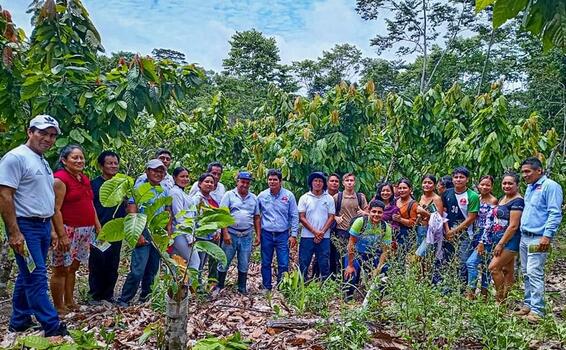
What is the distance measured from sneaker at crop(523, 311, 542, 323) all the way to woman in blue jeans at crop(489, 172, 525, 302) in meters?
0.38

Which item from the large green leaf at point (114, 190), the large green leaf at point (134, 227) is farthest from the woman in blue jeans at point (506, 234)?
the large green leaf at point (114, 190)

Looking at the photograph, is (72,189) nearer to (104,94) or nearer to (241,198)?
(104,94)

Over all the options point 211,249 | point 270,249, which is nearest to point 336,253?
point 270,249

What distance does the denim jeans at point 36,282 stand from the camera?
3.31m

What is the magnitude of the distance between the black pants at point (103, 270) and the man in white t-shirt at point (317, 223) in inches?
82.0

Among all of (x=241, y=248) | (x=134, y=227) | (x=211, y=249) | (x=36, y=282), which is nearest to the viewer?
(x=134, y=227)

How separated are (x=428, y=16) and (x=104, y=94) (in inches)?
877

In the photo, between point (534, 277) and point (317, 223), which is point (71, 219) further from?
point (534, 277)

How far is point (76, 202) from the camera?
4105mm

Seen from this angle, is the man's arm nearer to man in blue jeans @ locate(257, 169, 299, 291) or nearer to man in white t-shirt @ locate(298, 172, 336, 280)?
man in blue jeans @ locate(257, 169, 299, 291)

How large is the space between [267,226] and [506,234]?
2468mm

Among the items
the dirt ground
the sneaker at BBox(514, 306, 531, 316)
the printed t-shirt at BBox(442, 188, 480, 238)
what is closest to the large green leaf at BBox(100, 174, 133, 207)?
the dirt ground

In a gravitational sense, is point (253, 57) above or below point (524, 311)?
above

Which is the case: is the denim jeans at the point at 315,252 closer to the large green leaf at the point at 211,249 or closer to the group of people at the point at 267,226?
the group of people at the point at 267,226
